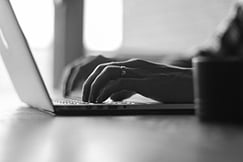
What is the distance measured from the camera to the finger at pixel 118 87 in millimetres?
893

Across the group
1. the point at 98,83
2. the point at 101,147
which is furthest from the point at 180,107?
the point at 101,147

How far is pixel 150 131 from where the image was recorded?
1.85 ft

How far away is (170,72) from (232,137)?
0.64 meters

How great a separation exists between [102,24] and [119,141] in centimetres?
355

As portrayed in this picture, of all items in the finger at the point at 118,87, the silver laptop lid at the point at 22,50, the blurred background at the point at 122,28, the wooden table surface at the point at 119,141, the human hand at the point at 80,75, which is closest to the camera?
the wooden table surface at the point at 119,141

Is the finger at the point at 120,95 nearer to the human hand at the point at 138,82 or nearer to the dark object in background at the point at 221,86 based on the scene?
the human hand at the point at 138,82

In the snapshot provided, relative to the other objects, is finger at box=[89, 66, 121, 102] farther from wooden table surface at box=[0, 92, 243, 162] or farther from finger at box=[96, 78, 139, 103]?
wooden table surface at box=[0, 92, 243, 162]

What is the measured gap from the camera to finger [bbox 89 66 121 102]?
907mm

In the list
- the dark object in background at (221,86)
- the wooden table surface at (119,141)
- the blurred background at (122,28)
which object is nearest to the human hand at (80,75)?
the wooden table surface at (119,141)

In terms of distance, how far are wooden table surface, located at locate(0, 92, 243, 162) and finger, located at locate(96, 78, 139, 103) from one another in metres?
0.19

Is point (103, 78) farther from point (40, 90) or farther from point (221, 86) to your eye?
point (221, 86)

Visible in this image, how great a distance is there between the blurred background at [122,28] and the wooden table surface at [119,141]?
3257 millimetres

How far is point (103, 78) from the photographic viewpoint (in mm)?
911

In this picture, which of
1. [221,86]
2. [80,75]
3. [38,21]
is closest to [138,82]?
[221,86]
